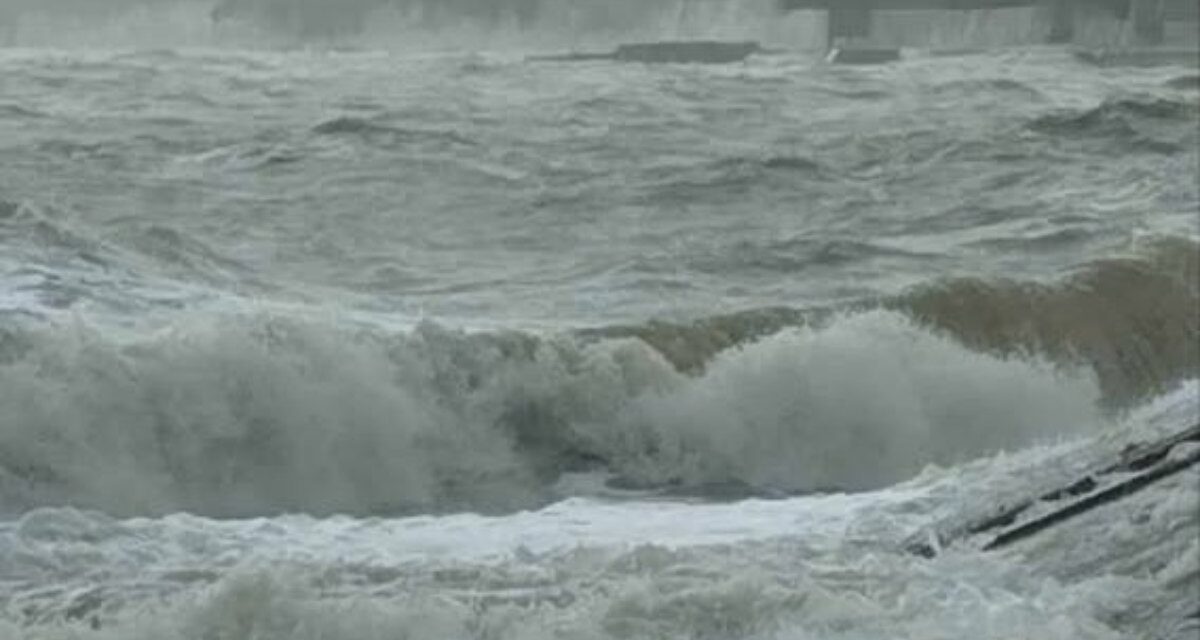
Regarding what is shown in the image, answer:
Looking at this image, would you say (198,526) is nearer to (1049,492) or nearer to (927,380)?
(1049,492)

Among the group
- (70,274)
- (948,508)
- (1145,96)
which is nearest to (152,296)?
(70,274)

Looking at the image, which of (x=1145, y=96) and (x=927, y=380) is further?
(x=1145, y=96)

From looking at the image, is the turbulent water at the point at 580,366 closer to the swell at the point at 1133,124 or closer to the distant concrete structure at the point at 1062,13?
the swell at the point at 1133,124

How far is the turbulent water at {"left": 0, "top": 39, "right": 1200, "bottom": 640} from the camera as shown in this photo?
6.01m

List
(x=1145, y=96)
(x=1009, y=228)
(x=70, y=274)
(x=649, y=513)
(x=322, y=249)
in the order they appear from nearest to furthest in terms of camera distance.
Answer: (x=649, y=513)
(x=70, y=274)
(x=322, y=249)
(x=1009, y=228)
(x=1145, y=96)

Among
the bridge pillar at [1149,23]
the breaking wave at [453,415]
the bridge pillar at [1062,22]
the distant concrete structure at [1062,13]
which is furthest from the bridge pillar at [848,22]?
the breaking wave at [453,415]

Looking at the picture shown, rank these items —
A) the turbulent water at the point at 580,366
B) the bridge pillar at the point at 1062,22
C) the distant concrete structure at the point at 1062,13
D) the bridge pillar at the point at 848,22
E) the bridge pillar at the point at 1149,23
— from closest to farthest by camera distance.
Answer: the turbulent water at the point at 580,366
the bridge pillar at the point at 1149,23
the distant concrete structure at the point at 1062,13
the bridge pillar at the point at 848,22
the bridge pillar at the point at 1062,22

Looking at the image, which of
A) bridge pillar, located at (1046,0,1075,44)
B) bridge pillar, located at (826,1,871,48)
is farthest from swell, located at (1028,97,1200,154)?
bridge pillar, located at (1046,0,1075,44)

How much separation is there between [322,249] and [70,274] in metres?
2.80

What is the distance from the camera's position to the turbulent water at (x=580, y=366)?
601 cm

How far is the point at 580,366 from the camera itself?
11.1 m

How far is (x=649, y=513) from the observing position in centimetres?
858

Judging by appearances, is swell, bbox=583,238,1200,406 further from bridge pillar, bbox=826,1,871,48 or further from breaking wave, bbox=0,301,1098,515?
bridge pillar, bbox=826,1,871,48

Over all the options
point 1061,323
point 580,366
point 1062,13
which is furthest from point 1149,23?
point 580,366
